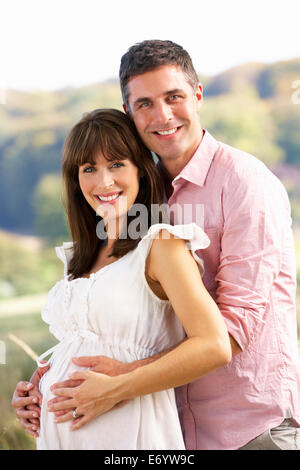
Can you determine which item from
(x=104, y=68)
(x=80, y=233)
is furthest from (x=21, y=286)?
(x=80, y=233)

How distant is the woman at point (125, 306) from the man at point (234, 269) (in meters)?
0.07

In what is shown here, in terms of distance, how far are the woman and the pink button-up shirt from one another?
162mm

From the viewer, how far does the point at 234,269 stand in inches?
65.9

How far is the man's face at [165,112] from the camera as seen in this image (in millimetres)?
1857

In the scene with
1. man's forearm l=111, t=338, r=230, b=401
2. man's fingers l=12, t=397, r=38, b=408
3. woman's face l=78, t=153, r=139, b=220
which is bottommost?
man's fingers l=12, t=397, r=38, b=408

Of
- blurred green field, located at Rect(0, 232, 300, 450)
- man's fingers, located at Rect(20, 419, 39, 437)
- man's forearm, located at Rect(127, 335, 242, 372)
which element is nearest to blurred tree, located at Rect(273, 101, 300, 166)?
blurred green field, located at Rect(0, 232, 300, 450)

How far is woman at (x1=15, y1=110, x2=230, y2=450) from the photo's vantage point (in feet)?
4.89

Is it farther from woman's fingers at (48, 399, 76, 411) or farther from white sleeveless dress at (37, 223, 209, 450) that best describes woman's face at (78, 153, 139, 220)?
woman's fingers at (48, 399, 76, 411)

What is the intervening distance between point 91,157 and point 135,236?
0.28 meters

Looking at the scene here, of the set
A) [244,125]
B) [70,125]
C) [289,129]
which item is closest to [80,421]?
[244,125]

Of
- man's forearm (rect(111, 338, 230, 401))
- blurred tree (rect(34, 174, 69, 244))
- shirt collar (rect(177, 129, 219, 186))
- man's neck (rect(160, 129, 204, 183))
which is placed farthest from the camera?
blurred tree (rect(34, 174, 69, 244))

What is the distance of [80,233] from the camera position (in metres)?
1.95

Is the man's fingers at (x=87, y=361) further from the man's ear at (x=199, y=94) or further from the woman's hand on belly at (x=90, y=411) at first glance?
the man's ear at (x=199, y=94)

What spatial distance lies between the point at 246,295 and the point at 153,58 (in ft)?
2.75
